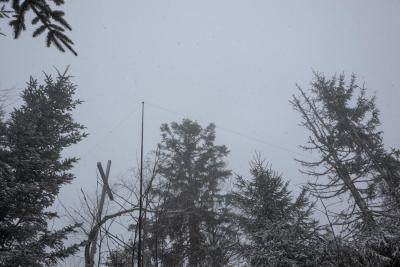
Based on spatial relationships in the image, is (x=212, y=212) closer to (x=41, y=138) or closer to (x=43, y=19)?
(x=41, y=138)

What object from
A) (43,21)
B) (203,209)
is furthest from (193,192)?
(43,21)

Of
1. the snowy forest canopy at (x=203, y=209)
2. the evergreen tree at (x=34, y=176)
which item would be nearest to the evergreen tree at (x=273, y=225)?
the snowy forest canopy at (x=203, y=209)

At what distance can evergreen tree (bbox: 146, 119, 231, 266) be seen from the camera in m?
13.4

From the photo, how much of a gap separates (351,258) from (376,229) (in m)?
1.08

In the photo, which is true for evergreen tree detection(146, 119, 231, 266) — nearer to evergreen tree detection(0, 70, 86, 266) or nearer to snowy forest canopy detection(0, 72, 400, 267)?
snowy forest canopy detection(0, 72, 400, 267)

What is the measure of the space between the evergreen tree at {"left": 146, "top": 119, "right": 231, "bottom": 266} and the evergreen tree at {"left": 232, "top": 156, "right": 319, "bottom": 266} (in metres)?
3.38

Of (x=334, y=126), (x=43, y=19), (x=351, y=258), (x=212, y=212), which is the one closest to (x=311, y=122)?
(x=334, y=126)

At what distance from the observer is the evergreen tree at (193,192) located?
13.4 m

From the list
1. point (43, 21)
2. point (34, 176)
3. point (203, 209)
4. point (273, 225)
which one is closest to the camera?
point (43, 21)

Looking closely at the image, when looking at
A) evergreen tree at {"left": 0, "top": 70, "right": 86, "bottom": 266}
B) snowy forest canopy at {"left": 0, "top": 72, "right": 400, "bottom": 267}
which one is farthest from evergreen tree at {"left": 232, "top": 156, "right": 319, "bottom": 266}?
evergreen tree at {"left": 0, "top": 70, "right": 86, "bottom": 266}

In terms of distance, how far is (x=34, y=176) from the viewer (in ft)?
31.3

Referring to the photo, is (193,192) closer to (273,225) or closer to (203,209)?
(203,209)

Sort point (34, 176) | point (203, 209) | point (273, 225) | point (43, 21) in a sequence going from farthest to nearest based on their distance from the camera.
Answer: point (203, 209), point (34, 176), point (273, 225), point (43, 21)

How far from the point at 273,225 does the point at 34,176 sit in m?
8.67
